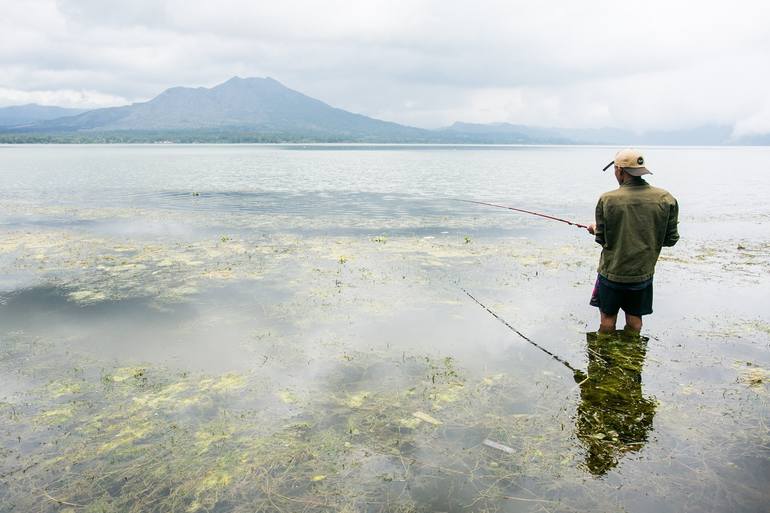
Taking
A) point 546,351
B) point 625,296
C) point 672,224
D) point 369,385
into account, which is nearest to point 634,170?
point 672,224

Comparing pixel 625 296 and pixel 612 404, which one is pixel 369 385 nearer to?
pixel 612 404

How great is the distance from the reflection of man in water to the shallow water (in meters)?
0.03

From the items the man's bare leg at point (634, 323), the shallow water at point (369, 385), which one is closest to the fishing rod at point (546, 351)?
the shallow water at point (369, 385)

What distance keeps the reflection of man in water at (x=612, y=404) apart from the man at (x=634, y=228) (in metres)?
0.99

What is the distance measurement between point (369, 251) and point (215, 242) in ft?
20.0

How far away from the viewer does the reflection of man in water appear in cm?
597

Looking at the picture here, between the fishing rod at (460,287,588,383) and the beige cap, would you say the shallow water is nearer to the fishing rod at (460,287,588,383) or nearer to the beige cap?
the fishing rod at (460,287,588,383)

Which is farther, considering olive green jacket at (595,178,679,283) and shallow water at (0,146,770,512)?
olive green jacket at (595,178,679,283)

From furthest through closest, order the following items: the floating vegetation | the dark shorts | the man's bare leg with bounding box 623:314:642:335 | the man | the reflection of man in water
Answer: the man's bare leg with bounding box 623:314:642:335 < the dark shorts < the man < the reflection of man in water < the floating vegetation

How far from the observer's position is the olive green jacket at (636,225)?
7668 millimetres

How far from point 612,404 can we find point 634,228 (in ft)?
8.89

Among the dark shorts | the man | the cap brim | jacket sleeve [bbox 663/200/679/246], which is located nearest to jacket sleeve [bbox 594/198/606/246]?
the man

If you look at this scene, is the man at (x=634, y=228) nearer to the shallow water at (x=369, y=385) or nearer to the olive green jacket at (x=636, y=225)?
the olive green jacket at (x=636, y=225)

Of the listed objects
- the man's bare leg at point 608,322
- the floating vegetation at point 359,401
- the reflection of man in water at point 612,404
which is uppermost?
the man's bare leg at point 608,322
